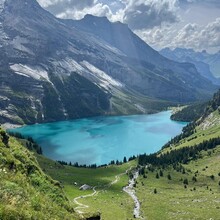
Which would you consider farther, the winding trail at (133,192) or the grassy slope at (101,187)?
the winding trail at (133,192)

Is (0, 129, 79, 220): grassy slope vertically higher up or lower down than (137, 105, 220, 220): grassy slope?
lower down

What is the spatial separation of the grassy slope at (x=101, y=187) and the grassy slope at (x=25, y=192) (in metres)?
59.6

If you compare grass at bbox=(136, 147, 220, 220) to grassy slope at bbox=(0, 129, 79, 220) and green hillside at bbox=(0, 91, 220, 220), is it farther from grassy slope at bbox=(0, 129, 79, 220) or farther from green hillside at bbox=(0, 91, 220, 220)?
grassy slope at bbox=(0, 129, 79, 220)

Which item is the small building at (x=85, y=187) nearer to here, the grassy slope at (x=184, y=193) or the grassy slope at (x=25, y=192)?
the grassy slope at (x=184, y=193)

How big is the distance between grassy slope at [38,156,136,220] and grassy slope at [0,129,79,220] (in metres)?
59.6

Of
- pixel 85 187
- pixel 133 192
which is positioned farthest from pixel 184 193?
pixel 85 187

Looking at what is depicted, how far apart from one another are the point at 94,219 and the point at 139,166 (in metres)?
160

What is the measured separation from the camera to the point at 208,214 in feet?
303

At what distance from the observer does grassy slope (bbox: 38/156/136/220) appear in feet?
316

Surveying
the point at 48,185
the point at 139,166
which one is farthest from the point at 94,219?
the point at 139,166

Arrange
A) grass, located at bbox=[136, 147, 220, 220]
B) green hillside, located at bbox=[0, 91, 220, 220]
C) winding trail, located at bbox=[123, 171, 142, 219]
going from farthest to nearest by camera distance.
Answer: winding trail, located at bbox=[123, 171, 142, 219]
grass, located at bbox=[136, 147, 220, 220]
green hillside, located at bbox=[0, 91, 220, 220]

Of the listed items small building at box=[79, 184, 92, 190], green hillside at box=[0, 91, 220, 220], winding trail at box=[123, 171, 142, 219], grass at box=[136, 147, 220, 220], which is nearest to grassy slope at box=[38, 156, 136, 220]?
green hillside at box=[0, 91, 220, 220]

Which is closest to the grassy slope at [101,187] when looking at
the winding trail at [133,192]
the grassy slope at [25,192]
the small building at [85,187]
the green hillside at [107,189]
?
the green hillside at [107,189]

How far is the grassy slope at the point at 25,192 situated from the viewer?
1664 centimetres
